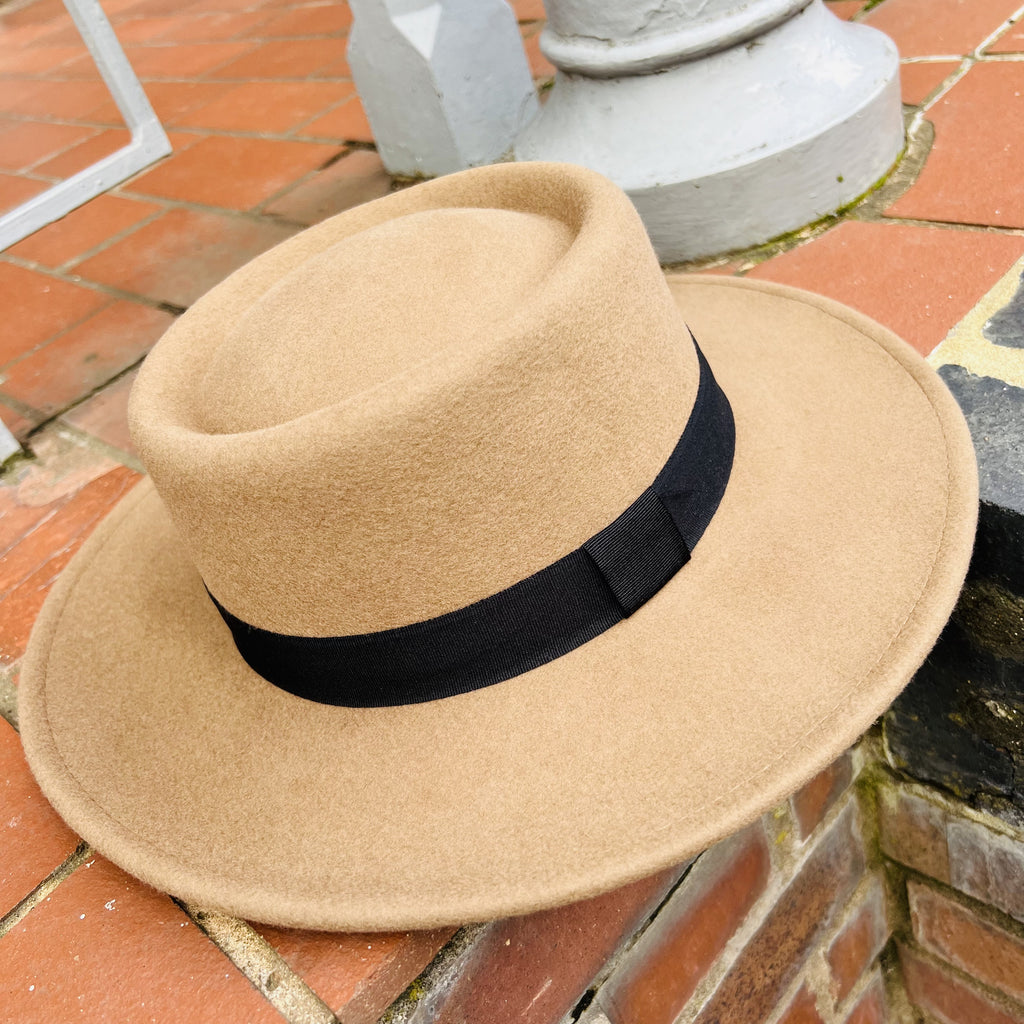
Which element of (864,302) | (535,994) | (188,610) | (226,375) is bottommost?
(535,994)

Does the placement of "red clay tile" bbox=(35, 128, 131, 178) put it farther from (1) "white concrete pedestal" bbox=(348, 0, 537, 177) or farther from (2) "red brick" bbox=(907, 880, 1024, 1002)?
(2) "red brick" bbox=(907, 880, 1024, 1002)

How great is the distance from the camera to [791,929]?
134 centimetres

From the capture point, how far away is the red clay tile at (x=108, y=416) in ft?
5.33

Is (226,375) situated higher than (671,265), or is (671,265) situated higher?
(226,375)

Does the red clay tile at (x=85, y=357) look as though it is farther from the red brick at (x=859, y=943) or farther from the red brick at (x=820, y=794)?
the red brick at (x=859, y=943)

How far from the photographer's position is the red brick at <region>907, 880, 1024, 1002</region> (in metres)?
1.42

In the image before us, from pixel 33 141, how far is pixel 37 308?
4.08 feet

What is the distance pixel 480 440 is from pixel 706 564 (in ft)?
0.88

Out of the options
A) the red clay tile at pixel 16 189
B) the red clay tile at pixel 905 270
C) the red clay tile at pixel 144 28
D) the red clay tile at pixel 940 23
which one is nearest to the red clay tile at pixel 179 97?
the red clay tile at pixel 16 189

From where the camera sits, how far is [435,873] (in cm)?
73

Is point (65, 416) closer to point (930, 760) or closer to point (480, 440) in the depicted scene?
point (480, 440)

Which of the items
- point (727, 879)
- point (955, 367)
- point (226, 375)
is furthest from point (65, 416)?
point (955, 367)

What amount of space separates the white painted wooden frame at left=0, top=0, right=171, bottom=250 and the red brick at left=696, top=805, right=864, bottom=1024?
2250mm

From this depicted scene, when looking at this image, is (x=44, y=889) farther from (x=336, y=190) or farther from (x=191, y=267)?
(x=336, y=190)
